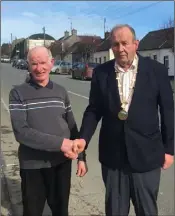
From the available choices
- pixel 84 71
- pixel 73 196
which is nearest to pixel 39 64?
pixel 73 196

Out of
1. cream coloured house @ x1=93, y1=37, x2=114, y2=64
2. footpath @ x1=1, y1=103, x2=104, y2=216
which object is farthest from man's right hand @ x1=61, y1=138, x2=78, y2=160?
cream coloured house @ x1=93, y1=37, x2=114, y2=64

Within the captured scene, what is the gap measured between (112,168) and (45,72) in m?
0.91

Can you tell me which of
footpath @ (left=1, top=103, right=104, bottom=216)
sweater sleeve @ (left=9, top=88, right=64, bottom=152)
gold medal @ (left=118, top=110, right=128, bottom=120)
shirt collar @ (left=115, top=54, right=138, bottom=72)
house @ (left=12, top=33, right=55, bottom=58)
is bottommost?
footpath @ (left=1, top=103, right=104, bottom=216)

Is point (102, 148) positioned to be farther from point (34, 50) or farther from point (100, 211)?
point (100, 211)

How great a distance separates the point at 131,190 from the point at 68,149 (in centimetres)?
58

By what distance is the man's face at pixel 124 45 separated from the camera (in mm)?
2963

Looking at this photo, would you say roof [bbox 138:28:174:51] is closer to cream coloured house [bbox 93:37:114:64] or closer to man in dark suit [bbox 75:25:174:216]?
cream coloured house [bbox 93:37:114:64]

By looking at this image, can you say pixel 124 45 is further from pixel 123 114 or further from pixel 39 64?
pixel 39 64

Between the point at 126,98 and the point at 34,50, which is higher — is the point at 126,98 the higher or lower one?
the lower one

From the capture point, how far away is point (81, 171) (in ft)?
11.1

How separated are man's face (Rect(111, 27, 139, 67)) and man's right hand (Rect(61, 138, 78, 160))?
737mm

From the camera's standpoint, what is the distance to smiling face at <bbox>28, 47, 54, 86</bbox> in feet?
10.6

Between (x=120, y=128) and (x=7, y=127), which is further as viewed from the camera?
(x=7, y=127)

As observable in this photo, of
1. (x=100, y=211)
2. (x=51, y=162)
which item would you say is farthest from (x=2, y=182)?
(x=51, y=162)
